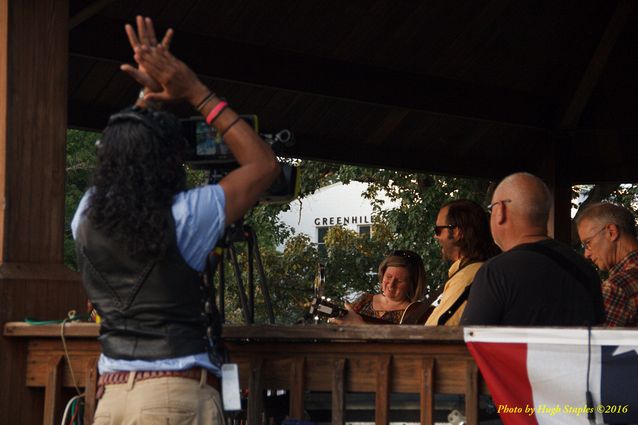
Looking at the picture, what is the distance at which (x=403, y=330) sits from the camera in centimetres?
402

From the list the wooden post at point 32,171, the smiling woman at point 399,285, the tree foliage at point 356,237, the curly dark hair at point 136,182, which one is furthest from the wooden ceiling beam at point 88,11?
the tree foliage at point 356,237

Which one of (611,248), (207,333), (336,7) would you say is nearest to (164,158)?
(207,333)

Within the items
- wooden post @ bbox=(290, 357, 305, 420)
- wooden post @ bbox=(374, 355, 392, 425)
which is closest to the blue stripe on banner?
wooden post @ bbox=(374, 355, 392, 425)

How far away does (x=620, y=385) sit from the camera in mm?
3715

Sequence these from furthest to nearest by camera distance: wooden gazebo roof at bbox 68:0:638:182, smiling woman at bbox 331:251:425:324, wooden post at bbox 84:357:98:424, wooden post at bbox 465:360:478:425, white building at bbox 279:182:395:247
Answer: white building at bbox 279:182:395:247 → wooden gazebo roof at bbox 68:0:638:182 → smiling woman at bbox 331:251:425:324 → wooden post at bbox 84:357:98:424 → wooden post at bbox 465:360:478:425

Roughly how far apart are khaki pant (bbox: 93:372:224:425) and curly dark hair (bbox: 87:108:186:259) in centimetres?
39

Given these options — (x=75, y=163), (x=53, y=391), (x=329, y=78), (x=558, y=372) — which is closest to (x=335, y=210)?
(x=75, y=163)

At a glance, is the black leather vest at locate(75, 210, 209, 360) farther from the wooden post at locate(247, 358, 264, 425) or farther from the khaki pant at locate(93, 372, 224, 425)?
the wooden post at locate(247, 358, 264, 425)

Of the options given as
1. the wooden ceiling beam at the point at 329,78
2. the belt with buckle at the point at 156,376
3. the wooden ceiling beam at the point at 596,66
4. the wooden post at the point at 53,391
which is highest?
the wooden ceiling beam at the point at 596,66

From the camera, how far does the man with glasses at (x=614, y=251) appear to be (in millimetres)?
5164

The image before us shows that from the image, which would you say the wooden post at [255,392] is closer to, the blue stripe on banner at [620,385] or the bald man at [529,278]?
the bald man at [529,278]

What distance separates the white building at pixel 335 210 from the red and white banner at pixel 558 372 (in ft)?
91.7

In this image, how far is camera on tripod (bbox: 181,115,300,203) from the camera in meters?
3.93

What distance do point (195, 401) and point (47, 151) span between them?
1.95 metres
